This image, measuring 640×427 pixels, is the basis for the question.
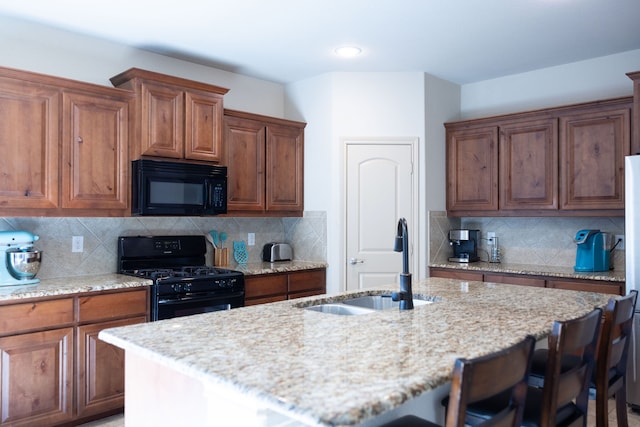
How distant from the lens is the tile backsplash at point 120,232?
3312 millimetres

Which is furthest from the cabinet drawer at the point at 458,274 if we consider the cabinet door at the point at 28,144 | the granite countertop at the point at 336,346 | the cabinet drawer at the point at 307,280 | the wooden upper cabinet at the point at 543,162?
the cabinet door at the point at 28,144

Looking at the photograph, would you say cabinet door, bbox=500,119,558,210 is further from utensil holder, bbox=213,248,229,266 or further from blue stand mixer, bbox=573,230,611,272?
utensil holder, bbox=213,248,229,266

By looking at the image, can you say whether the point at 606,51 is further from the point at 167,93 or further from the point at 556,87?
the point at 167,93

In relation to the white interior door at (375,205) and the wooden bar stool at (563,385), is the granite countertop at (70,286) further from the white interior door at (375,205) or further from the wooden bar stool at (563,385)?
the wooden bar stool at (563,385)

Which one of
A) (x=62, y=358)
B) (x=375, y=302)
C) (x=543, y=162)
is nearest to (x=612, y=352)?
(x=375, y=302)

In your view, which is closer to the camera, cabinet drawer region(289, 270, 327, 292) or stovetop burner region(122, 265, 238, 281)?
stovetop burner region(122, 265, 238, 281)

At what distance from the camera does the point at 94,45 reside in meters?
3.56

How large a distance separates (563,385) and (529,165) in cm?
281

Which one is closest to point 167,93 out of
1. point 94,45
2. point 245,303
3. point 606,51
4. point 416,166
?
point 94,45

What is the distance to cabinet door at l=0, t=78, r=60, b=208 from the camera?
2879 millimetres

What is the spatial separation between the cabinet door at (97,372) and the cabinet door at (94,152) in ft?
2.68

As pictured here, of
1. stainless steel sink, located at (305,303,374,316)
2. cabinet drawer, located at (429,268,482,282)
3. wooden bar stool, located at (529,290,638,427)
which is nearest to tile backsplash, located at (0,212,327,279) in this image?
cabinet drawer, located at (429,268,482,282)

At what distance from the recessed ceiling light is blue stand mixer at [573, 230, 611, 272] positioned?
2.19 metres

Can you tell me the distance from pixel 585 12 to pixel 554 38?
47 centimetres
